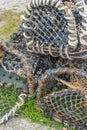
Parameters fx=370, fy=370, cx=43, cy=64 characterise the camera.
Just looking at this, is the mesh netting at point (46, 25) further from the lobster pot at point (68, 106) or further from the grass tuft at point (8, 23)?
the grass tuft at point (8, 23)

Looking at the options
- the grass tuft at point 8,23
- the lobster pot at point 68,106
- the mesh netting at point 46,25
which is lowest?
the lobster pot at point 68,106

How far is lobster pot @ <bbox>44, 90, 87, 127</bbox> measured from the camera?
132 inches

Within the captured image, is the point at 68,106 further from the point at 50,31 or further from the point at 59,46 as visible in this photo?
the point at 50,31

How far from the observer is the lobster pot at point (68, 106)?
337 cm

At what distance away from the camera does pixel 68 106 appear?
3.47 m

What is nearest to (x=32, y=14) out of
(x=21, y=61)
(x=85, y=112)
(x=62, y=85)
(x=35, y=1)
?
(x=35, y=1)

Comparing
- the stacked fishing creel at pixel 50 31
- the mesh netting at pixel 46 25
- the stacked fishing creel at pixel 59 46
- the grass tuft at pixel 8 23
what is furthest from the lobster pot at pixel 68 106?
the grass tuft at pixel 8 23

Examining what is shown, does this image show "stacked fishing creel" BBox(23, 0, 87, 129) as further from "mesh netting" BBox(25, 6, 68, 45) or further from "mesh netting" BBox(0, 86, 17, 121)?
"mesh netting" BBox(0, 86, 17, 121)

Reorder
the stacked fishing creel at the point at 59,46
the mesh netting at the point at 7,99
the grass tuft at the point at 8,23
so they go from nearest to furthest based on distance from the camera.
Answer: the stacked fishing creel at the point at 59,46 → the mesh netting at the point at 7,99 → the grass tuft at the point at 8,23

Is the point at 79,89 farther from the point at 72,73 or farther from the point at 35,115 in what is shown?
the point at 35,115

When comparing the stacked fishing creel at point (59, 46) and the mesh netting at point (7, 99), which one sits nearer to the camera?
the stacked fishing creel at point (59, 46)

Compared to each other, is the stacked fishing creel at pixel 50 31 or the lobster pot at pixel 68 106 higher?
the stacked fishing creel at pixel 50 31

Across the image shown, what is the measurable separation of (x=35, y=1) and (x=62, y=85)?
911 millimetres

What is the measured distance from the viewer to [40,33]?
3688 millimetres
